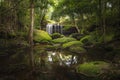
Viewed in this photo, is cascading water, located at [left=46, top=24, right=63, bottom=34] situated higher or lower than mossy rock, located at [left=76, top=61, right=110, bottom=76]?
higher

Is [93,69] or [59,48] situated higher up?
[59,48]

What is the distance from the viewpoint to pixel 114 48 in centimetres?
1656

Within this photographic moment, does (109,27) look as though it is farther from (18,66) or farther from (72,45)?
(18,66)

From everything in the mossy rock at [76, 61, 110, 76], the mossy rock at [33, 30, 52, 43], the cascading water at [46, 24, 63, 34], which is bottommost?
the mossy rock at [76, 61, 110, 76]

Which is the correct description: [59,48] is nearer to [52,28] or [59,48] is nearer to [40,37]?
[40,37]

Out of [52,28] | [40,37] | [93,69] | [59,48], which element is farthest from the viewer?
[52,28]

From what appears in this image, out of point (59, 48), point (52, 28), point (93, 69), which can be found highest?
point (52, 28)

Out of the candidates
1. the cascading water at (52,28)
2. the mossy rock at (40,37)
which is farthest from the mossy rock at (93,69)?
the cascading water at (52,28)

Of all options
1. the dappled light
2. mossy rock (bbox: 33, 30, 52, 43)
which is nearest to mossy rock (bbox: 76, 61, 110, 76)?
the dappled light

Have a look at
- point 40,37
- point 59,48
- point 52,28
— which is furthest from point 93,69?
point 52,28

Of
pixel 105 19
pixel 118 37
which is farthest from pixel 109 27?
pixel 118 37

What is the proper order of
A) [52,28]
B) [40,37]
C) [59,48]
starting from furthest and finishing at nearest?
1. [52,28]
2. [40,37]
3. [59,48]

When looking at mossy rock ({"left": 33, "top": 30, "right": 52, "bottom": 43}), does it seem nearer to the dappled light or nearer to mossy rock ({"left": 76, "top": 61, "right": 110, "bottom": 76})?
the dappled light

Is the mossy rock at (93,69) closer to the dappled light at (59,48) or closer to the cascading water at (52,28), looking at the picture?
the dappled light at (59,48)
